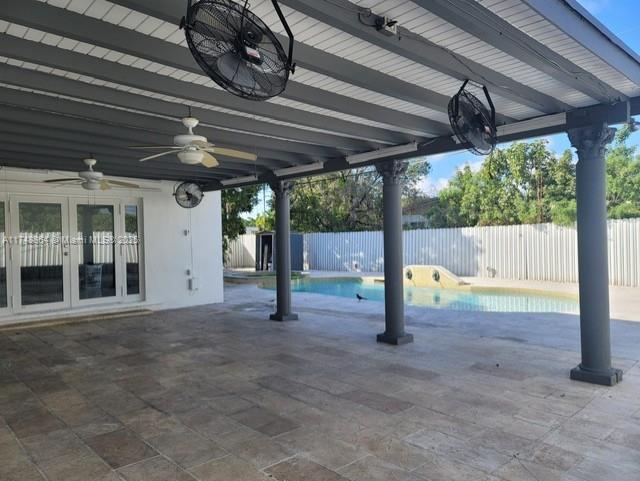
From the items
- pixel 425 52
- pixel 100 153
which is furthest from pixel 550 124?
pixel 100 153

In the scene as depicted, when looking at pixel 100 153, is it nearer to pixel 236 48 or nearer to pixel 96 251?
pixel 96 251

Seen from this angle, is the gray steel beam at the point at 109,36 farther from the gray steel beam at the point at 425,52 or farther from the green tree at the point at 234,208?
the green tree at the point at 234,208

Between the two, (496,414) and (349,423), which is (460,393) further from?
(349,423)

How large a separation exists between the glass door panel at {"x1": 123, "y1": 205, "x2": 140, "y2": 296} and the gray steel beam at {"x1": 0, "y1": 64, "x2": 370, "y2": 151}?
4683mm

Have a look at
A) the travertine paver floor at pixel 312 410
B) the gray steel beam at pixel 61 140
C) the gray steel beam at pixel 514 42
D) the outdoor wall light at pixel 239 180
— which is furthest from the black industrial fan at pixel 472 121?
the outdoor wall light at pixel 239 180

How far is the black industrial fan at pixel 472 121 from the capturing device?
136 inches

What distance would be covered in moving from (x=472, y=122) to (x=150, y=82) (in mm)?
2544

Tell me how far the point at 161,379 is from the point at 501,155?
1523cm

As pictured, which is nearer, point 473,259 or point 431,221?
point 473,259

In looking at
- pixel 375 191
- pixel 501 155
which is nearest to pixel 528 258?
pixel 501 155

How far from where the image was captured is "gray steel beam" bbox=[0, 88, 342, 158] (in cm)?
378

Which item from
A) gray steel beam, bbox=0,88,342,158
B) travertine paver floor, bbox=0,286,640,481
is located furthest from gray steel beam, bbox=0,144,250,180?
travertine paver floor, bbox=0,286,640,481

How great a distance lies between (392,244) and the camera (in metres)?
5.82

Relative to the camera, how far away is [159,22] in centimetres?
269
